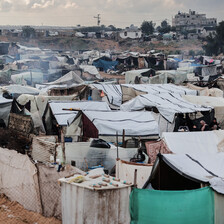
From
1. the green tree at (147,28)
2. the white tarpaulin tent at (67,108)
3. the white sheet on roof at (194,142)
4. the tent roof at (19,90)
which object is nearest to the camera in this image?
the white sheet on roof at (194,142)

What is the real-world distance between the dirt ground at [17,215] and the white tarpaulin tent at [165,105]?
590cm

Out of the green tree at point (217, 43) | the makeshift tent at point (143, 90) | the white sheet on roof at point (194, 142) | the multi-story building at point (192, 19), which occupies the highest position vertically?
the multi-story building at point (192, 19)

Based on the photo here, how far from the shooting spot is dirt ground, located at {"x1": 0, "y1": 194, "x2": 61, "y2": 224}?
729cm

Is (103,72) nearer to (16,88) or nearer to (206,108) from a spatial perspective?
(16,88)

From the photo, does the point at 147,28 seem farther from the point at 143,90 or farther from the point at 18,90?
the point at 143,90

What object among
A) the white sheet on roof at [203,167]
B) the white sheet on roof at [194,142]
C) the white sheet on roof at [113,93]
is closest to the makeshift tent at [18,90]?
the white sheet on roof at [113,93]

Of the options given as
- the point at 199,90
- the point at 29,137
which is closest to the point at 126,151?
the point at 29,137

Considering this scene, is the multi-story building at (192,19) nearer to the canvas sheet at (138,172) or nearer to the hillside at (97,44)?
the hillside at (97,44)

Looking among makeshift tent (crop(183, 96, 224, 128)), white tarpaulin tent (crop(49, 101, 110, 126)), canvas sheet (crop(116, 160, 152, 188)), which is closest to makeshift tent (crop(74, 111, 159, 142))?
white tarpaulin tent (crop(49, 101, 110, 126))

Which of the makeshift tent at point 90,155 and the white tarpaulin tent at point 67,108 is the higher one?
the white tarpaulin tent at point 67,108

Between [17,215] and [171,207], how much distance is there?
3339mm

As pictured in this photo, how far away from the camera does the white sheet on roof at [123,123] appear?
10547 mm

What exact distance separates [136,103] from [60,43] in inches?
2452

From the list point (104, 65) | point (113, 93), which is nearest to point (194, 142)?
point (113, 93)
